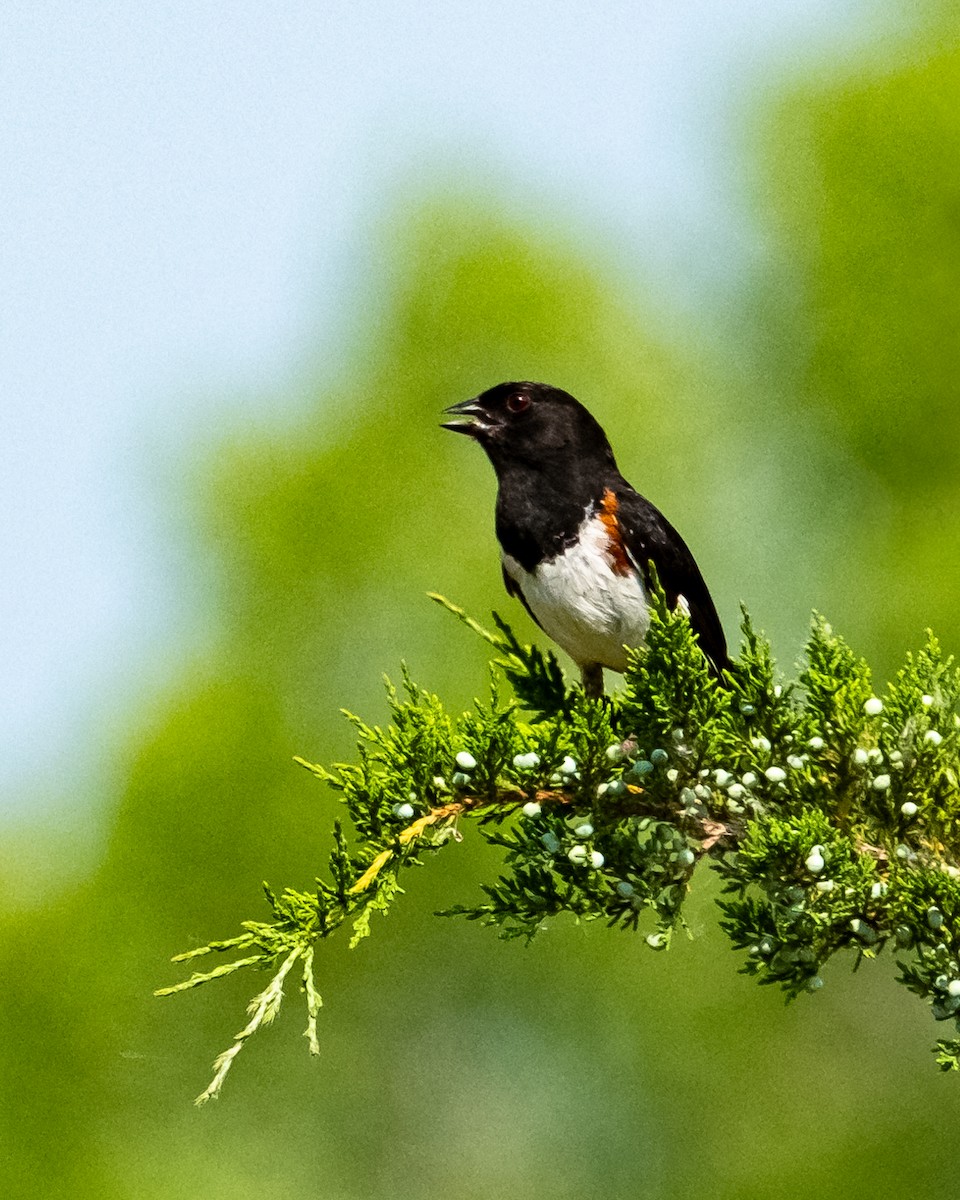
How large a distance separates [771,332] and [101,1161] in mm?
11508

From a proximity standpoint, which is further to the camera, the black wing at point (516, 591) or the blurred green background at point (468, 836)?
the blurred green background at point (468, 836)

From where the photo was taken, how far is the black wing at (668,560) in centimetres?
521

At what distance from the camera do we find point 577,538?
205 inches

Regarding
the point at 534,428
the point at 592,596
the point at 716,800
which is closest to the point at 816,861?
the point at 716,800

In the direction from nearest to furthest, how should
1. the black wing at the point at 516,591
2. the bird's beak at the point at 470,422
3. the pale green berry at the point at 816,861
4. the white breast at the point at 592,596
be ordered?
the pale green berry at the point at 816,861
the white breast at the point at 592,596
the black wing at the point at 516,591
the bird's beak at the point at 470,422

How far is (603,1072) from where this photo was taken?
1709cm

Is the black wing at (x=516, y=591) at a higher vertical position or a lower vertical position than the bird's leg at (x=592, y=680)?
higher

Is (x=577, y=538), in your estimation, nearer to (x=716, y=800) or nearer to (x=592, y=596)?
(x=592, y=596)

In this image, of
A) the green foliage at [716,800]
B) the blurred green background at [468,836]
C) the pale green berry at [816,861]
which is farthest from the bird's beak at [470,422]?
the blurred green background at [468,836]

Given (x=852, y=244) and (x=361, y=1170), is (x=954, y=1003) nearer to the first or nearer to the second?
(x=361, y=1170)

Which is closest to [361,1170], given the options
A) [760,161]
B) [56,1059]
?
[56,1059]

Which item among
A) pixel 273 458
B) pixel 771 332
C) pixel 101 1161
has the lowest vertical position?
pixel 101 1161

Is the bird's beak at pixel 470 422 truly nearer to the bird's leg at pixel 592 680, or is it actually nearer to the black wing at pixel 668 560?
the black wing at pixel 668 560

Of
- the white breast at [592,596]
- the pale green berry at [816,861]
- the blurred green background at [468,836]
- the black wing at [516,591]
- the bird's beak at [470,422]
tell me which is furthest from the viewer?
the blurred green background at [468,836]
